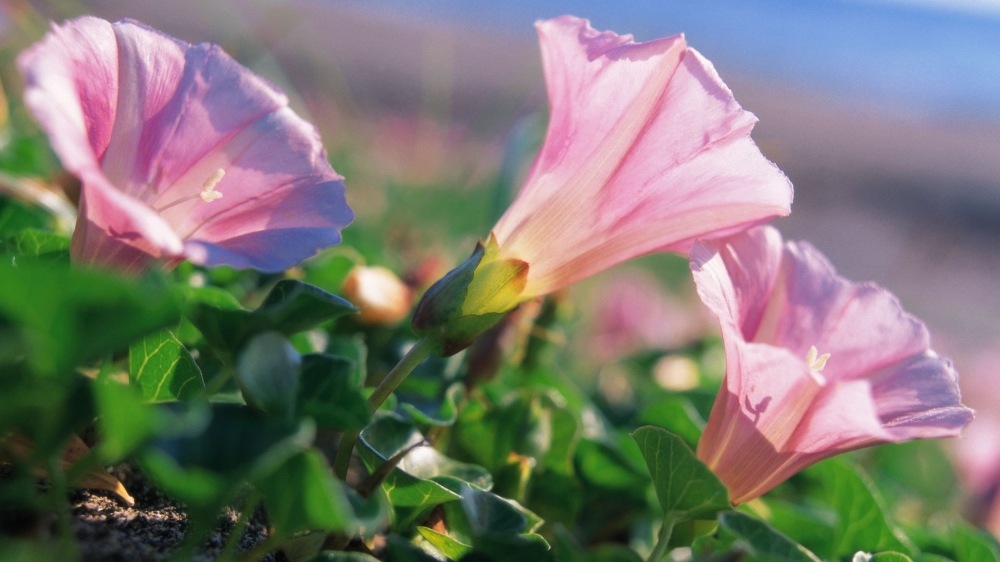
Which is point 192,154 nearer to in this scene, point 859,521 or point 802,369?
point 802,369

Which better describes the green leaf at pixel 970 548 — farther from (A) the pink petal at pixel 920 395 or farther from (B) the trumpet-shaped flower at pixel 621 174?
(B) the trumpet-shaped flower at pixel 621 174

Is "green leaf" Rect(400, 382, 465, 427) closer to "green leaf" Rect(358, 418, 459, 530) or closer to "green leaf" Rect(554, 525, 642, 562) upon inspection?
"green leaf" Rect(358, 418, 459, 530)

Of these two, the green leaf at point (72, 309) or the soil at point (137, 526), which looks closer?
the green leaf at point (72, 309)

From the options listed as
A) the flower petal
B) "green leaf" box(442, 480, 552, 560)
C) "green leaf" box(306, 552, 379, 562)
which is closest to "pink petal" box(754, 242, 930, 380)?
"green leaf" box(442, 480, 552, 560)

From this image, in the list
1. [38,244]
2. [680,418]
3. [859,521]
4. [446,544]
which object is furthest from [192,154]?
[859,521]

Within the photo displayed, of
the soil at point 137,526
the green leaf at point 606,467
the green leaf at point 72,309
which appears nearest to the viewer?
the green leaf at point 72,309

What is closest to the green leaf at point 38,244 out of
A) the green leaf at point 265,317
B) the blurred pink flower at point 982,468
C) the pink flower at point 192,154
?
the pink flower at point 192,154

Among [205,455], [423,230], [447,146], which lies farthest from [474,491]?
[447,146]
